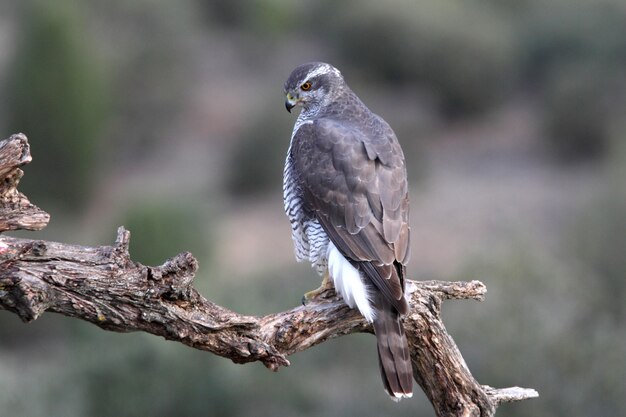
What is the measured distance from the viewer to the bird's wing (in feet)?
17.7

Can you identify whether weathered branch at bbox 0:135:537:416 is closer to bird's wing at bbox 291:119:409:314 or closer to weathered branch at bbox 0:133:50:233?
weathered branch at bbox 0:133:50:233

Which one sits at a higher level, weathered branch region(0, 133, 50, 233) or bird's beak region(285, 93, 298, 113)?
bird's beak region(285, 93, 298, 113)

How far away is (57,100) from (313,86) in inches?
650

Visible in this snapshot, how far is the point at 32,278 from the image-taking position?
14.3 feet

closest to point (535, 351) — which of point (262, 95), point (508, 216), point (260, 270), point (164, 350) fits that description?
point (164, 350)

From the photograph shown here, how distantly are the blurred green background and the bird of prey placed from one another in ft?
17.8

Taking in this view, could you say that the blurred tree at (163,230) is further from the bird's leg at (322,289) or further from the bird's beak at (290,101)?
the bird's leg at (322,289)

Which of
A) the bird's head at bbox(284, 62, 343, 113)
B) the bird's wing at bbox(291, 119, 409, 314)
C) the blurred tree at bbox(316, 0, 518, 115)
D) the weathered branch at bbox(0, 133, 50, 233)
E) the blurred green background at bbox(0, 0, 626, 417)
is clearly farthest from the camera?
the blurred tree at bbox(316, 0, 518, 115)

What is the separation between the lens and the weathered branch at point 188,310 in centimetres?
439

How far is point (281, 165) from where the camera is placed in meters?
24.2

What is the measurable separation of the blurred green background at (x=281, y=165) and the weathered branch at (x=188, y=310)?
554cm

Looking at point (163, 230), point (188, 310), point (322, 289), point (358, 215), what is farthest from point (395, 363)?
point (163, 230)

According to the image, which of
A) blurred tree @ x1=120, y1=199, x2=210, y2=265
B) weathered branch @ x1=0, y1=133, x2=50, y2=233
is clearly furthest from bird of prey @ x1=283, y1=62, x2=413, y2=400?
blurred tree @ x1=120, y1=199, x2=210, y2=265

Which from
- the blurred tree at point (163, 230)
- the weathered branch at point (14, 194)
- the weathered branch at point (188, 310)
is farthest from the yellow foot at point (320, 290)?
the blurred tree at point (163, 230)
